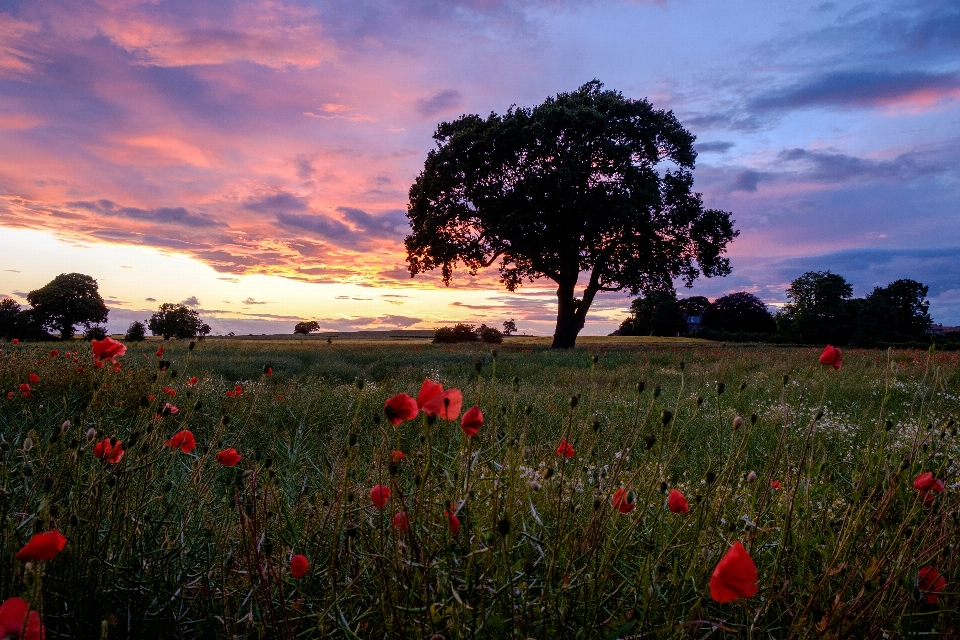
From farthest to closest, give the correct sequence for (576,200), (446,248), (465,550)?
1. (446,248)
2. (576,200)
3. (465,550)

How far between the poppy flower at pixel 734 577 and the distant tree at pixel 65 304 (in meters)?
48.5

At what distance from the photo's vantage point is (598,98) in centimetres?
2288

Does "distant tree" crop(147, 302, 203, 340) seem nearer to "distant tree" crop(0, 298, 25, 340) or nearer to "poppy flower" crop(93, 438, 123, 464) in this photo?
"distant tree" crop(0, 298, 25, 340)

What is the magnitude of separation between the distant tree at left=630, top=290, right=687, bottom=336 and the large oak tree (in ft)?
130

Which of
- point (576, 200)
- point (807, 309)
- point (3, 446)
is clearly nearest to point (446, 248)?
point (576, 200)

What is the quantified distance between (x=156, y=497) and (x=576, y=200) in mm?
21094

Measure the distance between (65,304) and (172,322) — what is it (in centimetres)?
894

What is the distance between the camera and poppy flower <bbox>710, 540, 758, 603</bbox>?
1341mm

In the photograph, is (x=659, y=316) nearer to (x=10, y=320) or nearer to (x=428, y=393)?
(x=10, y=320)

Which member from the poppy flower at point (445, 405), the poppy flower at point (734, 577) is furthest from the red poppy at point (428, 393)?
the poppy flower at point (734, 577)

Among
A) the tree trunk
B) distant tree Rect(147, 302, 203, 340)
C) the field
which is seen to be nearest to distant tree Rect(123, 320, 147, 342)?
distant tree Rect(147, 302, 203, 340)

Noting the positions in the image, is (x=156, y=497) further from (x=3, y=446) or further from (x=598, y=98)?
(x=598, y=98)

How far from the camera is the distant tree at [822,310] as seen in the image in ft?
151

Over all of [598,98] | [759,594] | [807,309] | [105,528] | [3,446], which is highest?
[598,98]
